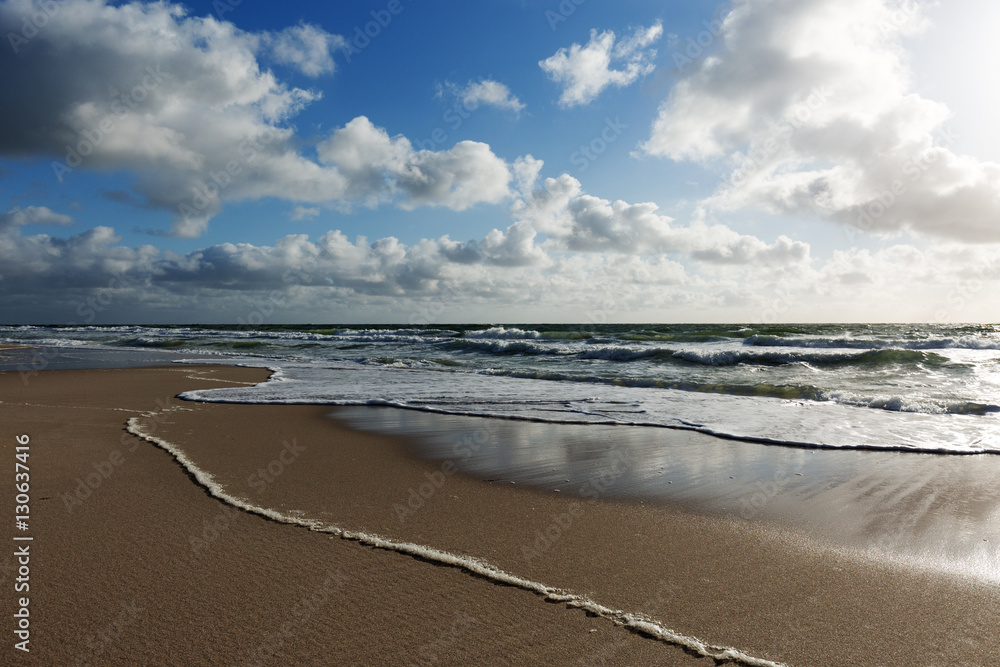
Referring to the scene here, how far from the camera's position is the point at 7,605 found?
2455mm

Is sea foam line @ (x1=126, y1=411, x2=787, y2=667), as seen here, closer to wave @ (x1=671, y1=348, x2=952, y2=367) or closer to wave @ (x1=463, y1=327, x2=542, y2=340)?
wave @ (x1=671, y1=348, x2=952, y2=367)

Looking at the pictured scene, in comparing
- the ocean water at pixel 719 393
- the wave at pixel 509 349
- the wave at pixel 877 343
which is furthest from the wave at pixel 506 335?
the ocean water at pixel 719 393

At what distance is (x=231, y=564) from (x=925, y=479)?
5.95 meters

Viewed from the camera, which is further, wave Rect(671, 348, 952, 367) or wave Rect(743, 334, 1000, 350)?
wave Rect(743, 334, 1000, 350)

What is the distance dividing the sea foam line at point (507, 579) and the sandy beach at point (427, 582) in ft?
0.15

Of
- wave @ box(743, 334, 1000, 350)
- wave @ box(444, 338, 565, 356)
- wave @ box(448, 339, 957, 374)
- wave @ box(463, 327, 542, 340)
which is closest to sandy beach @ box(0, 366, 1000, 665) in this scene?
wave @ box(448, 339, 957, 374)

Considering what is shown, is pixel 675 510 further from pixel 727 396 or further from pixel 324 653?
pixel 727 396

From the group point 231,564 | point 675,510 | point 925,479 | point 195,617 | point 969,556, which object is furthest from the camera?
point 925,479

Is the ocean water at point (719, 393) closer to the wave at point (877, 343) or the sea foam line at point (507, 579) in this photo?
the sea foam line at point (507, 579)

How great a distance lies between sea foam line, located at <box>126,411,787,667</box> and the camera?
7.43 feet

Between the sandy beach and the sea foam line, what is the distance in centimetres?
5

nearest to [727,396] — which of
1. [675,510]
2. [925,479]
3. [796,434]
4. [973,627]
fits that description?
[796,434]

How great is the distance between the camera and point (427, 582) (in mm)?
2789

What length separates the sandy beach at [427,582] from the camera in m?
2.26
